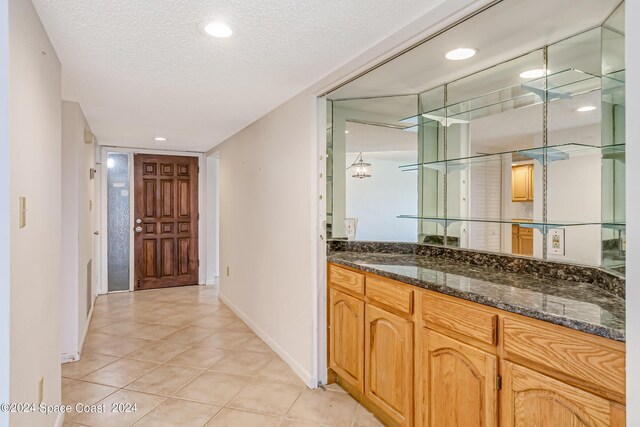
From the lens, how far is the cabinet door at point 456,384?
1.55m

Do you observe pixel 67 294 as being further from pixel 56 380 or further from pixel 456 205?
pixel 456 205

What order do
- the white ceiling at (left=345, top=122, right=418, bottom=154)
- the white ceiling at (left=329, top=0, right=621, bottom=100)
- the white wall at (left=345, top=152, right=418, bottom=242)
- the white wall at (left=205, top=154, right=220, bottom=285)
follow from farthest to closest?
the white wall at (left=205, top=154, right=220, bottom=285) → the white ceiling at (left=345, top=122, right=418, bottom=154) → the white wall at (left=345, top=152, right=418, bottom=242) → the white ceiling at (left=329, top=0, right=621, bottom=100)

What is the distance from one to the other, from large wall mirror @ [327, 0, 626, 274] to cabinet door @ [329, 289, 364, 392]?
641mm

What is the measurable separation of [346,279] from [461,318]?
984 millimetres

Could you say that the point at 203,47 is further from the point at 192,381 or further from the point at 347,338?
the point at 192,381

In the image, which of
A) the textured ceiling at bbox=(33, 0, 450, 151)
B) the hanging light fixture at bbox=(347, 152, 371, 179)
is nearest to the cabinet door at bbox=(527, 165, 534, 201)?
the textured ceiling at bbox=(33, 0, 450, 151)

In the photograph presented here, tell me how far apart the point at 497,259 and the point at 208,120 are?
2.98 meters

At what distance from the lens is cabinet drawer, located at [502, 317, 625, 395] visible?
1.14 metres

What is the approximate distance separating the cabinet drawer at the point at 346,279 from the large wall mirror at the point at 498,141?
0.45 meters

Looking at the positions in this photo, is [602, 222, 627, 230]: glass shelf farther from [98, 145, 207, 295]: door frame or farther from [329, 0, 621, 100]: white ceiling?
[98, 145, 207, 295]: door frame

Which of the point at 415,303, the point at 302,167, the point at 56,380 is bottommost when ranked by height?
the point at 56,380

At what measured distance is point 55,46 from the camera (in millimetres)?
2059

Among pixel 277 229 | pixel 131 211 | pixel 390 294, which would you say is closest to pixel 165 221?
pixel 131 211

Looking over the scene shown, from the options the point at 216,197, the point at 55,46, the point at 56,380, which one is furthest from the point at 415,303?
the point at 216,197
